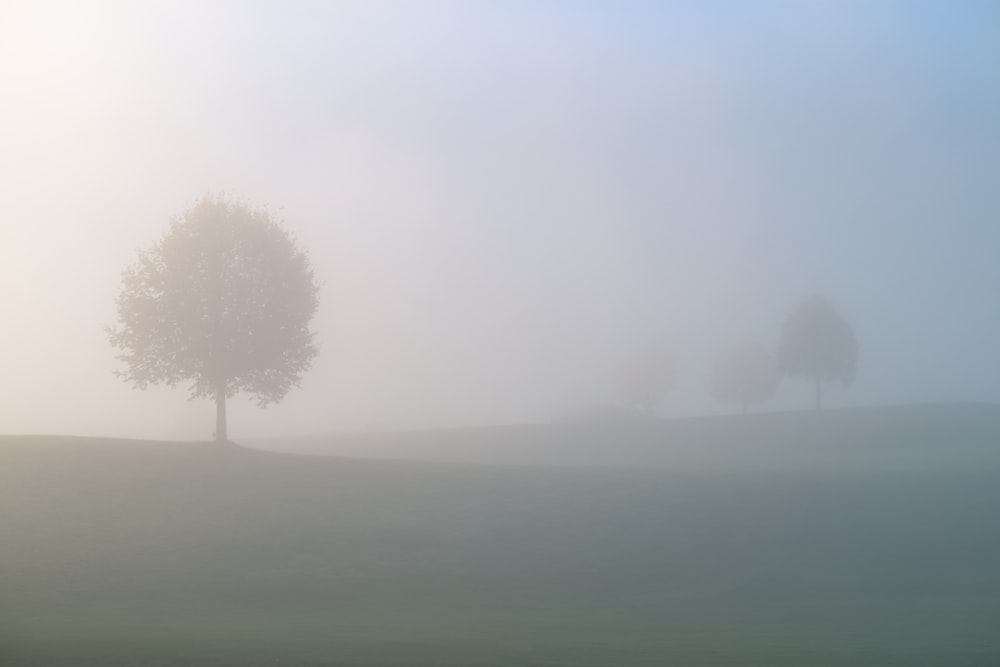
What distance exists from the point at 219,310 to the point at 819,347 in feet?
303

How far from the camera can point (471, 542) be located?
41.7m

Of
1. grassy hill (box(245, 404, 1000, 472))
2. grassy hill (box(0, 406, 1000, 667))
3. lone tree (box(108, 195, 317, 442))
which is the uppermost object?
lone tree (box(108, 195, 317, 442))

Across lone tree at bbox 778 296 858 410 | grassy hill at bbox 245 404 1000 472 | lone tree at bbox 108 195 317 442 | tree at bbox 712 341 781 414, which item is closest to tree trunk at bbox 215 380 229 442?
lone tree at bbox 108 195 317 442

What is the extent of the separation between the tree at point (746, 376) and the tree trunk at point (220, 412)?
98.0 m

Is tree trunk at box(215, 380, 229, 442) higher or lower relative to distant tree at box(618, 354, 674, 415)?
lower

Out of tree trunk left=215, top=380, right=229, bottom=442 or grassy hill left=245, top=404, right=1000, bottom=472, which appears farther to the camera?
grassy hill left=245, top=404, right=1000, bottom=472

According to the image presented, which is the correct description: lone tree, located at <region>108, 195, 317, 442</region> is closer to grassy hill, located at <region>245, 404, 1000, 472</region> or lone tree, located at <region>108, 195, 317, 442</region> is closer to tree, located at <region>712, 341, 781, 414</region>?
grassy hill, located at <region>245, 404, 1000, 472</region>

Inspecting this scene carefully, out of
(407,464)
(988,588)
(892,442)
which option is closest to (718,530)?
(988,588)

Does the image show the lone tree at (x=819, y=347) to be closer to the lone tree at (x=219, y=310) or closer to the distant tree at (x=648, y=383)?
the distant tree at (x=648, y=383)

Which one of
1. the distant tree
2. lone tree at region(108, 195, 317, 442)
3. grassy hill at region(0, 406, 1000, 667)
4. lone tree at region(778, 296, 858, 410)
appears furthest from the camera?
the distant tree

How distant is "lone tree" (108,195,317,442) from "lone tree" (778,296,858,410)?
84801 millimetres

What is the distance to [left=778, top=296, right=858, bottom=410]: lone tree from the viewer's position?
12431 centimetres

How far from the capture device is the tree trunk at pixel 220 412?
59.3 meters

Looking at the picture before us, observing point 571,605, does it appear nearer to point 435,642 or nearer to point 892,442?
point 435,642
